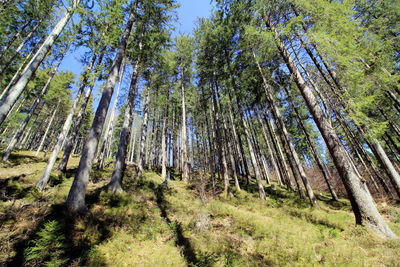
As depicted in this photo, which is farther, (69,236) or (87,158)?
(87,158)

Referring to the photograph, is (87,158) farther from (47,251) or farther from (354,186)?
(354,186)

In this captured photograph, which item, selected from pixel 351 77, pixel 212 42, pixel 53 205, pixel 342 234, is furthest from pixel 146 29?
pixel 342 234

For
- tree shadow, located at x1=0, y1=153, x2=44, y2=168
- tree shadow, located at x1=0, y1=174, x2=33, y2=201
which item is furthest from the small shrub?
tree shadow, located at x1=0, y1=153, x2=44, y2=168

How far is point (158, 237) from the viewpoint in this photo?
537cm

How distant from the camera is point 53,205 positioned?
548 cm

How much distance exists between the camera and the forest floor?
12.3ft

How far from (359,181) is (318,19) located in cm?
709

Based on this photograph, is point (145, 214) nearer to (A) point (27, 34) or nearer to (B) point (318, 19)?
(B) point (318, 19)

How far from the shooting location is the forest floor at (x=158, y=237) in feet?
12.3

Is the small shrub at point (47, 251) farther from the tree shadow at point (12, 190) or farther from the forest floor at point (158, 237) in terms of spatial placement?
the tree shadow at point (12, 190)

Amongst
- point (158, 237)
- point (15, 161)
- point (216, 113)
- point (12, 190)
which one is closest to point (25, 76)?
point (12, 190)

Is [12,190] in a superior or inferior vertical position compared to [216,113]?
inferior

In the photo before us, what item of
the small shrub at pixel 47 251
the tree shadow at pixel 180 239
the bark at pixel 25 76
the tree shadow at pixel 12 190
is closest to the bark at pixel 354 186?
the tree shadow at pixel 180 239

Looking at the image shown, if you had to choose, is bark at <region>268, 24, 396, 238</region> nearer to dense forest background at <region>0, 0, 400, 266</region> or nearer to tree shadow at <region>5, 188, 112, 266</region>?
dense forest background at <region>0, 0, 400, 266</region>
